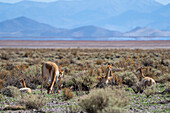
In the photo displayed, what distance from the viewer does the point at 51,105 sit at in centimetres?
795

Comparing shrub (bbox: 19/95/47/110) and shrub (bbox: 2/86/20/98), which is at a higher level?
shrub (bbox: 19/95/47/110)

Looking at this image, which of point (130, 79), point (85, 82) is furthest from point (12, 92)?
point (130, 79)

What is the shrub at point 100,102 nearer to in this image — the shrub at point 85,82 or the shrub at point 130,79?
the shrub at point 85,82

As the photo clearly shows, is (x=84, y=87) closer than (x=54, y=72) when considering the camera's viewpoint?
No

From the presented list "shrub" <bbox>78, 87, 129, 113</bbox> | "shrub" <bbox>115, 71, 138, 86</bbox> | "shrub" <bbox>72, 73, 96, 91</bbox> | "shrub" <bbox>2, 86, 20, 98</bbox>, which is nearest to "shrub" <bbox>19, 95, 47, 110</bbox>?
"shrub" <bbox>78, 87, 129, 113</bbox>

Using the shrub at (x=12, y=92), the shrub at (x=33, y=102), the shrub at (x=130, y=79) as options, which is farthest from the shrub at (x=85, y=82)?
the shrub at (x=33, y=102)

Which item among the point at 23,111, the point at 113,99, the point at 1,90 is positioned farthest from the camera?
the point at 1,90

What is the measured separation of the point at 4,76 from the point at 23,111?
670cm

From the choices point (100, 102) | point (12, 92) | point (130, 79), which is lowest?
point (12, 92)

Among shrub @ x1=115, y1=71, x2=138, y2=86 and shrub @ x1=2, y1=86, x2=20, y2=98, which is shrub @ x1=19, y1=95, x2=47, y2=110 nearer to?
shrub @ x1=2, y1=86, x2=20, y2=98

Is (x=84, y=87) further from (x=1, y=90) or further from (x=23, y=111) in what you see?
(x=23, y=111)

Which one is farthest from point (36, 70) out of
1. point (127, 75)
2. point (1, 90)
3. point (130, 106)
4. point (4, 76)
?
point (130, 106)

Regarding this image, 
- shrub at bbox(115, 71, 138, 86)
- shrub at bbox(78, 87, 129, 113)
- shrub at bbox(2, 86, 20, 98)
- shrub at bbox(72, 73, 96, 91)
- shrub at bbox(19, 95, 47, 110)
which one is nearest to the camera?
shrub at bbox(78, 87, 129, 113)

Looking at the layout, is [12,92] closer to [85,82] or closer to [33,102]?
[33,102]
